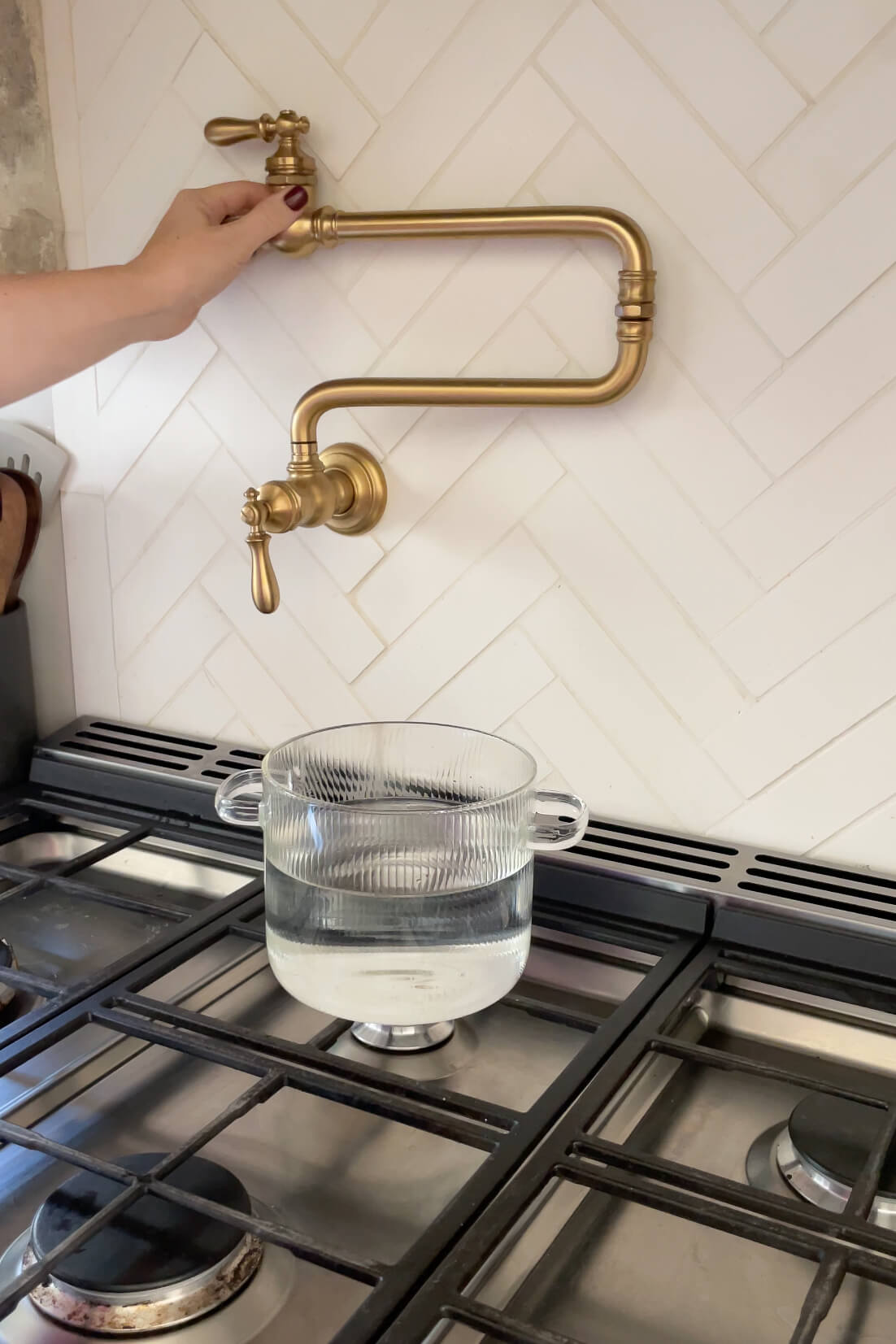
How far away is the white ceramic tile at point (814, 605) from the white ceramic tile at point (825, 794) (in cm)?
7

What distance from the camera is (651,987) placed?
856 mm

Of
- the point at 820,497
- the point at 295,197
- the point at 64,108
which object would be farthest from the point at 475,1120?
the point at 64,108

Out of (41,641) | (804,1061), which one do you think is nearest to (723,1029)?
(804,1061)

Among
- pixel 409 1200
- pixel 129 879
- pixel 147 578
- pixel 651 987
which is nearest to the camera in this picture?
pixel 409 1200

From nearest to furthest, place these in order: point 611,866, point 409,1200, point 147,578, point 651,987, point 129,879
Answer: point 409,1200 → point 651,987 → point 611,866 → point 129,879 → point 147,578

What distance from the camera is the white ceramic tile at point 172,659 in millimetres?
1194

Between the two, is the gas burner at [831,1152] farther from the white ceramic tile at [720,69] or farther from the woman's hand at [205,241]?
the woman's hand at [205,241]

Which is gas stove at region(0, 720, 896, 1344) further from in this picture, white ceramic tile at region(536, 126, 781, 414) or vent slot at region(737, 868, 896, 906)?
white ceramic tile at region(536, 126, 781, 414)

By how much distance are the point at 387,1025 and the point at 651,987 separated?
18cm

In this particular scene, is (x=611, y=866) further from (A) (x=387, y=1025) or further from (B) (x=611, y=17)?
(B) (x=611, y=17)

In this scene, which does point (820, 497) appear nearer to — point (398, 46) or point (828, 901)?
point (828, 901)

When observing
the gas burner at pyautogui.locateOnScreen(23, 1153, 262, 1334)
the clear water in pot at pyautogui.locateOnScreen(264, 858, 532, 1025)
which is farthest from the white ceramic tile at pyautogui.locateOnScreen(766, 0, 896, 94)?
the gas burner at pyautogui.locateOnScreen(23, 1153, 262, 1334)

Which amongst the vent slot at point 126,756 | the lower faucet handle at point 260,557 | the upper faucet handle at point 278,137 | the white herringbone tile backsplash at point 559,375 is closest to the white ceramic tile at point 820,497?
the white herringbone tile backsplash at point 559,375

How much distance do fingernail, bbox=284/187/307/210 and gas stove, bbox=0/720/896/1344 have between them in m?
0.53
